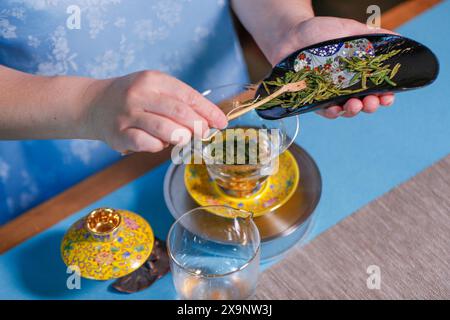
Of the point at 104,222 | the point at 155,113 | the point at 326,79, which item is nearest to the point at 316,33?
the point at 326,79

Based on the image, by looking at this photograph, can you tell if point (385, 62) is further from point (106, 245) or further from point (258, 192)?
point (106, 245)

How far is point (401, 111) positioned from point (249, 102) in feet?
1.15

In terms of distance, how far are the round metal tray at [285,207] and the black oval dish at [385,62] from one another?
0.45 feet

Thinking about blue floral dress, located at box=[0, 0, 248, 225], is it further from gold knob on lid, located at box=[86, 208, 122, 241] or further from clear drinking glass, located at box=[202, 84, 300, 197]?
gold knob on lid, located at box=[86, 208, 122, 241]

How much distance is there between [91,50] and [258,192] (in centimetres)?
45

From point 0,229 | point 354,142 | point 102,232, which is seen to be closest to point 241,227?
point 102,232

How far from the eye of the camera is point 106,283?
927 mm

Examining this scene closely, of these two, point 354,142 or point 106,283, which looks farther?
point 354,142

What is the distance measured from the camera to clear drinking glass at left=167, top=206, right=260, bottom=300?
2.73ft

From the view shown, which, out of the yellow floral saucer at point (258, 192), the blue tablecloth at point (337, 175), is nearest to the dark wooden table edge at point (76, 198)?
the blue tablecloth at point (337, 175)

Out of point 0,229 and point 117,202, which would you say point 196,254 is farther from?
point 0,229

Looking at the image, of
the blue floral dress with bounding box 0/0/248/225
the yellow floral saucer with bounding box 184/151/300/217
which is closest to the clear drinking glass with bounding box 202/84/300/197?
the yellow floral saucer with bounding box 184/151/300/217

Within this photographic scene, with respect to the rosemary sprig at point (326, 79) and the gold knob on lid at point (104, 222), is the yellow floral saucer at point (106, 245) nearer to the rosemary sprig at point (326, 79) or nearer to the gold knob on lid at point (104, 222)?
the gold knob on lid at point (104, 222)

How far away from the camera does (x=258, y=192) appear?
3.20 feet
